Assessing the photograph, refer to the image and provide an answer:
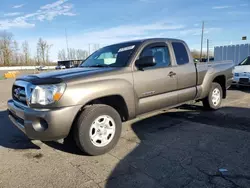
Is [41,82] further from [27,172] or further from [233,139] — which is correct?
[233,139]

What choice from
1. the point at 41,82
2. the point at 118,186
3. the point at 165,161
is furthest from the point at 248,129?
the point at 41,82

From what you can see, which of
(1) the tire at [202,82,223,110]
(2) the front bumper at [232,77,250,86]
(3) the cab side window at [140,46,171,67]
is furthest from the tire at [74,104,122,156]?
(2) the front bumper at [232,77,250,86]

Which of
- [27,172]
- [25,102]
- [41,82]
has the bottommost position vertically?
[27,172]

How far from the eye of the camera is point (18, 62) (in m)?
73.6

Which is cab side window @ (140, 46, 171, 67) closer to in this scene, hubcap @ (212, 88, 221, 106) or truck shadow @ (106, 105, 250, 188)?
truck shadow @ (106, 105, 250, 188)

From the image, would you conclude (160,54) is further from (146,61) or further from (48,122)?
(48,122)

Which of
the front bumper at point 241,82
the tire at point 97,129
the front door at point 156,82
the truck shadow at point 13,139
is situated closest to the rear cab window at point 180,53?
the front door at point 156,82

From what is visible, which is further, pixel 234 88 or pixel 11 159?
pixel 234 88

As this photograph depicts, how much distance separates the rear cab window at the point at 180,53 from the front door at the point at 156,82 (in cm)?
28

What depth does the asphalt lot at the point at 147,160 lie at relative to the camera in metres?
2.65

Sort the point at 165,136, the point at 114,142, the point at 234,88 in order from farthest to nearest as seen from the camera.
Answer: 1. the point at 234,88
2. the point at 165,136
3. the point at 114,142

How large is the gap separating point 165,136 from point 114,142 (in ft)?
3.59

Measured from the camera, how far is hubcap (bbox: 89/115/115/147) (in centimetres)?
337

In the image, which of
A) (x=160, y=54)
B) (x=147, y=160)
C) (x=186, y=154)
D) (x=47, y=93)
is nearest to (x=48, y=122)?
(x=47, y=93)
